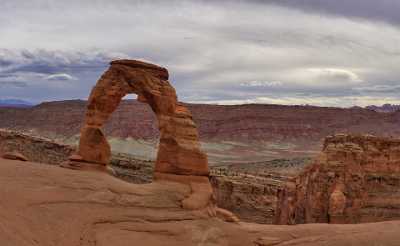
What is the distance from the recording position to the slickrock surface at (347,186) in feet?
108

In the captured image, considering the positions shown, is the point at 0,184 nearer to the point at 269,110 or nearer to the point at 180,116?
the point at 180,116

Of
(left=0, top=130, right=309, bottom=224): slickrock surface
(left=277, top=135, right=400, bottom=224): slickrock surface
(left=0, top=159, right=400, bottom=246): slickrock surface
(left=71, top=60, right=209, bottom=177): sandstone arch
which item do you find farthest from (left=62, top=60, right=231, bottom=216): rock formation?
(left=0, top=130, right=309, bottom=224): slickrock surface

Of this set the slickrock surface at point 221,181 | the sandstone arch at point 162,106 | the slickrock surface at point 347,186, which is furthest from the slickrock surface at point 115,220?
the slickrock surface at point 221,181

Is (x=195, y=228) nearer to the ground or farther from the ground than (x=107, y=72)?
nearer to the ground

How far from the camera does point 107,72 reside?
85.5 ft

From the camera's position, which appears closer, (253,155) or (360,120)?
(253,155)

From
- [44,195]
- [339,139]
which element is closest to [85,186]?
[44,195]

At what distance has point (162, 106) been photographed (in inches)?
962

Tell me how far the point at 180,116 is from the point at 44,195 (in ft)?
24.7

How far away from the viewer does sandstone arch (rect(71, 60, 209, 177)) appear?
24078 mm

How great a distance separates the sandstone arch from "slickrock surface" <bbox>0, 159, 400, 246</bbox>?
110 centimetres

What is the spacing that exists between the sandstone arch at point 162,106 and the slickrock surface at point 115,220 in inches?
43.2

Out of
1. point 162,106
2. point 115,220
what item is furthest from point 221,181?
point 115,220

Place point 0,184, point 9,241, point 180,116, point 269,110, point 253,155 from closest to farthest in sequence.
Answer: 1. point 9,241
2. point 0,184
3. point 180,116
4. point 253,155
5. point 269,110
